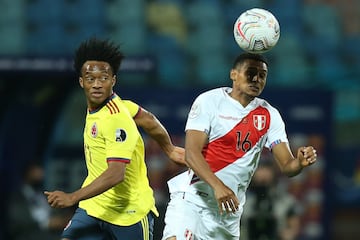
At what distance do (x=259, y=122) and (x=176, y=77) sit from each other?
18.0 ft

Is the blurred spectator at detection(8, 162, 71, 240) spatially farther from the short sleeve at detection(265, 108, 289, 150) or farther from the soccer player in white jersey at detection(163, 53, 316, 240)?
the short sleeve at detection(265, 108, 289, 150)

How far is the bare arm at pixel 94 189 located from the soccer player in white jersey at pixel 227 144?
0.60 meters

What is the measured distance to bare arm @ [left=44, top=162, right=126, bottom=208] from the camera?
619cm

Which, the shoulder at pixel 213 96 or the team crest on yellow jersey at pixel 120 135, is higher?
the shoulder at pixel 213 96

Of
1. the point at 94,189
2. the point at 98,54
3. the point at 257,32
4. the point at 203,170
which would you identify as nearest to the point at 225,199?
the point at 203,170

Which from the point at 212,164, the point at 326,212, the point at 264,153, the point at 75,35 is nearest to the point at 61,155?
the point at 75,35

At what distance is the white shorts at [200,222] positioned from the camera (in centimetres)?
703

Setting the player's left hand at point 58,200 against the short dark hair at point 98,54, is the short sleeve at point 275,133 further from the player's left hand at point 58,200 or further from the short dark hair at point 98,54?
the player's left hand at point 58,200

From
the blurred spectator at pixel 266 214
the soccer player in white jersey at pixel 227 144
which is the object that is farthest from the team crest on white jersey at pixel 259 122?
the blurred spectator at pixel 266 214

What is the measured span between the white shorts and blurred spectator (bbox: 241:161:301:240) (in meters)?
3.48

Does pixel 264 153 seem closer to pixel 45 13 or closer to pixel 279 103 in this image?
pixel 279 103

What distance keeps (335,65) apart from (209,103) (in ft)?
21.0

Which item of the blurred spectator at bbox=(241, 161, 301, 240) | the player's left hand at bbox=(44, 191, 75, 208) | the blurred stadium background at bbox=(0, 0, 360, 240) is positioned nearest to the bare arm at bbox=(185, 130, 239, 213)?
the player's left hand at bbox=(44, 191, 75, 208)

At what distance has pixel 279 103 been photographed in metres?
11.6
